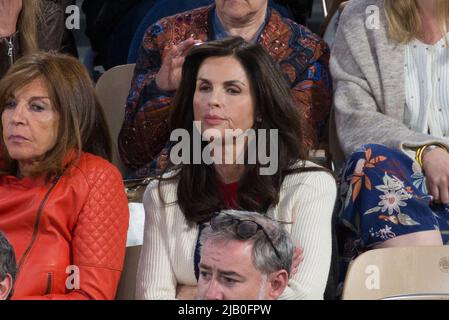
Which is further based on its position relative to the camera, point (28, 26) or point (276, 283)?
point (28, 26)

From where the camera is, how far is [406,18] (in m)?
2.78

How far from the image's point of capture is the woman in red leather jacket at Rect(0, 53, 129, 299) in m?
2.26

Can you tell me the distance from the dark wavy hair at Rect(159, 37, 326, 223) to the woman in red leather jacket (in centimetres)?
16

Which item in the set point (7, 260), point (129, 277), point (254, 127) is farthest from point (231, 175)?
A: point (7, 260)

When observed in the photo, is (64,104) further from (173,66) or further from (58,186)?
(173,66)

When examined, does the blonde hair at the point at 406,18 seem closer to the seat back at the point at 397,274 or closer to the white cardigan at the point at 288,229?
the white cardigan at the point at 288,229

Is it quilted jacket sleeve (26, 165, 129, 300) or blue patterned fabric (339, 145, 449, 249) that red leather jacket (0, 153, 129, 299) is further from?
blue patterned fabric (339, 145, 449, 249)

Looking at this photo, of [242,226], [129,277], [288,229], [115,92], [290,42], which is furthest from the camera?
[115,92]

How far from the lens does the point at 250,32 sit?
2.87 metres

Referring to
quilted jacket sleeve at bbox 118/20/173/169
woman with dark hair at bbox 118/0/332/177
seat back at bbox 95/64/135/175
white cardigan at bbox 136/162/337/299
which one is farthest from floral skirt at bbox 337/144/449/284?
seat back at bbox 95/64/135/175

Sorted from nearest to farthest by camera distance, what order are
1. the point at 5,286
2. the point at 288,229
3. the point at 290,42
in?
1. the point at 5,286
2. the point at 288,229
3. the point at 290,42

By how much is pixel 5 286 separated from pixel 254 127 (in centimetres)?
65

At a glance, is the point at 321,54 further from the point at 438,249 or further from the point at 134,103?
the point at 438,249

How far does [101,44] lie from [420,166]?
4.49ft
